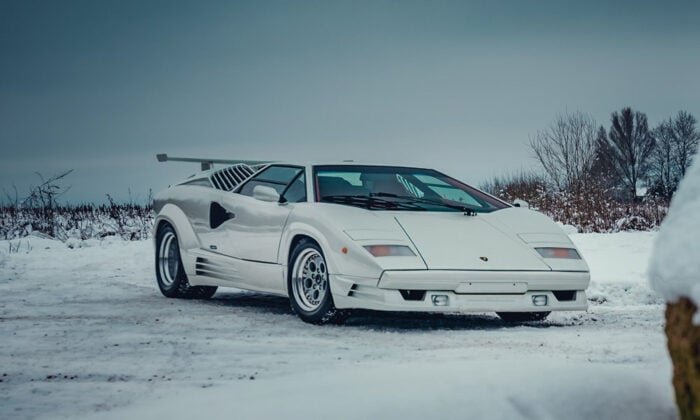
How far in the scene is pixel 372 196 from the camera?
7.30 meters

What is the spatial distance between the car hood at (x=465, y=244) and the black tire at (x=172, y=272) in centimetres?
324

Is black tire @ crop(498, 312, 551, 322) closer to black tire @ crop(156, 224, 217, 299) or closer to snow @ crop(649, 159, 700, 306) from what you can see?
black tire @ crop(156, 224, 217, 299)

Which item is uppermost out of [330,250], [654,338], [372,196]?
[372,196]

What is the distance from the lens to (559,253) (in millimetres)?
6859

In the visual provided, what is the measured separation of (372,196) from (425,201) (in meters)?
0.47

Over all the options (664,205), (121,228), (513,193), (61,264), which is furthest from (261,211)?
(513,193)

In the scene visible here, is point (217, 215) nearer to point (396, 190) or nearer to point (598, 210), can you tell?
point (396, 190)

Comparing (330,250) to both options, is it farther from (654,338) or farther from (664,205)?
(664,205)

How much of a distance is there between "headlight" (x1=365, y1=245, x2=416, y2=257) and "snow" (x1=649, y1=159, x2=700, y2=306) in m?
3.86

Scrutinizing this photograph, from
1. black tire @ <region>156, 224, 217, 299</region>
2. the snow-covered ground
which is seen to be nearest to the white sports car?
the snow-covered ground

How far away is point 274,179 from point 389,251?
2.10 m

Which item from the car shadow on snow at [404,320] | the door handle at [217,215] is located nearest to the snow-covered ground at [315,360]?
the car shadow on snow at [404,320]

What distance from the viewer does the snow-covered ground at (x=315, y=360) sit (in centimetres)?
327

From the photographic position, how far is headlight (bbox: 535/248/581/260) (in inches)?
268
